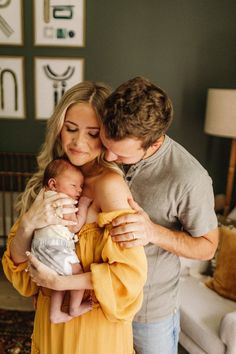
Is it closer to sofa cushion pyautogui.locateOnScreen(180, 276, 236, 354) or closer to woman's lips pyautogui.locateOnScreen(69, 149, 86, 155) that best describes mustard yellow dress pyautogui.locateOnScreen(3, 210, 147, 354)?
woman's lips pyautogui.locateOnScreen(69, 149, 86, 155)

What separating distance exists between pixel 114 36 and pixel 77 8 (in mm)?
454

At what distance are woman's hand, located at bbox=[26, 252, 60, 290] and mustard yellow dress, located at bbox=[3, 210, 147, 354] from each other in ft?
0.33

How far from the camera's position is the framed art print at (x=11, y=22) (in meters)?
3.58

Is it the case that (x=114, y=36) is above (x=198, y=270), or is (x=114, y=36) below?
above

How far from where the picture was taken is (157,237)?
1177 millimetres

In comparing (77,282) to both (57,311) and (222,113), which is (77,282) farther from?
(222,113)

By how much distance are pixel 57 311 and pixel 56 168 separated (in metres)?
0.46

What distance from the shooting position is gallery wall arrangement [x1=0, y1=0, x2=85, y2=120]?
3.57m

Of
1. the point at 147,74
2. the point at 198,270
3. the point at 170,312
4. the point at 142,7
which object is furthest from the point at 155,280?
the point at 142,7

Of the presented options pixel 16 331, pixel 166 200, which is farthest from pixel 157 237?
pixel 16 331

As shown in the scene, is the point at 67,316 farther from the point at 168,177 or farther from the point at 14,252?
the point at 168,177

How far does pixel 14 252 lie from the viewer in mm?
1195

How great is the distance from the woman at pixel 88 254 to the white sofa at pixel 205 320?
1.01 metres

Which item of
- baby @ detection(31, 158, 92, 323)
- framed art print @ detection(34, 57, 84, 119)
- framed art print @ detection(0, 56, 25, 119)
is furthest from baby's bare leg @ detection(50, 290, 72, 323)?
framed art print @ detection(0, 56, 25, 119)
